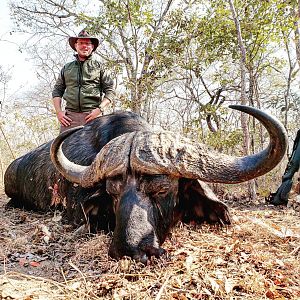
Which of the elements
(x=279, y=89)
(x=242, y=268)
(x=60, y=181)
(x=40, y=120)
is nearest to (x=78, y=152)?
(x=60, y=181)

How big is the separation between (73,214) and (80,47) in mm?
2816

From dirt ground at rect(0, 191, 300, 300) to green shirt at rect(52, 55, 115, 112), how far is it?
2321 millimetres

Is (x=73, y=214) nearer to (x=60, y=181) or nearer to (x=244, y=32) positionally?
(x=60, y=181)

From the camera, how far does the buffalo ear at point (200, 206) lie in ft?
11.1

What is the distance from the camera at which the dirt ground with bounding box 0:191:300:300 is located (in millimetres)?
2102

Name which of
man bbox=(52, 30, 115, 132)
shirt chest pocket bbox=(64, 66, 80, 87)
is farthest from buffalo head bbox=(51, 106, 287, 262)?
shirt chest pocket bbox=(64, 66, 80, 87)

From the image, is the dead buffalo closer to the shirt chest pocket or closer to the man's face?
the shirt chest pocket

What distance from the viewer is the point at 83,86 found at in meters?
5.70

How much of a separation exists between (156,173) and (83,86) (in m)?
3.22

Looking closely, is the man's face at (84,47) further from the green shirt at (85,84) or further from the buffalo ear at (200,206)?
the buffalo ear at (200,206)

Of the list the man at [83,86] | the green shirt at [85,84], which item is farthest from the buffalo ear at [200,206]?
the green shirt at [85,84]

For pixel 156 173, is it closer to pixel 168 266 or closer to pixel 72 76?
pixel 168 266

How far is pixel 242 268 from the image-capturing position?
7.91ft

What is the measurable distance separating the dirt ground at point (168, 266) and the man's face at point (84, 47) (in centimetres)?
283
